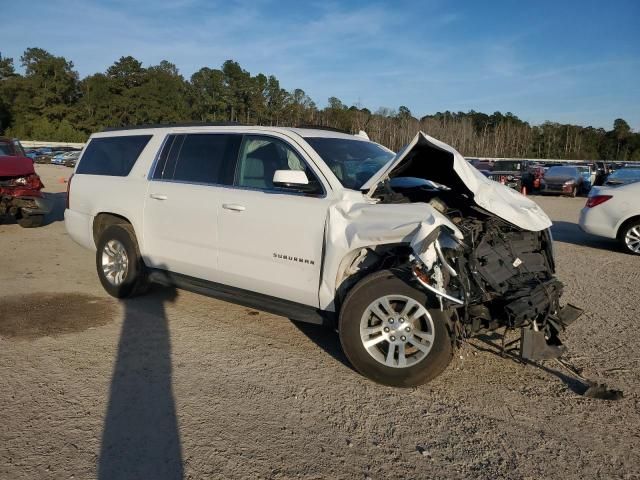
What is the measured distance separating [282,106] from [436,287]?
274 ft

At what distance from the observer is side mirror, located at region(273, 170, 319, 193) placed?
161 inches

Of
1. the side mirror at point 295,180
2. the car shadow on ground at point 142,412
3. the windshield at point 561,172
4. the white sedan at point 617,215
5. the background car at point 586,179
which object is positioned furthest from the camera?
the background car at point 586,179

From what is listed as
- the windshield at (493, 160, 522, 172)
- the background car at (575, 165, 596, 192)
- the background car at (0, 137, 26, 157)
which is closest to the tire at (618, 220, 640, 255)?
the background car at (0, 137, 26, 157)

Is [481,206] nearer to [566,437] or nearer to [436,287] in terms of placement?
[436,287]

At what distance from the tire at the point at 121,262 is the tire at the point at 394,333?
2.89 meters

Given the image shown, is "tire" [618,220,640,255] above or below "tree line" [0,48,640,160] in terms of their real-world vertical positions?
below

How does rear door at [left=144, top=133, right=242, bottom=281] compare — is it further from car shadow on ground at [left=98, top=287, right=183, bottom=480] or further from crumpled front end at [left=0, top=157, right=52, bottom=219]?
crumpled front end at [left=0, top=157, right=52, bottom=219]

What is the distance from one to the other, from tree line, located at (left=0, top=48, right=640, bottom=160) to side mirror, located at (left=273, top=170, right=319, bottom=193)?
75.1m

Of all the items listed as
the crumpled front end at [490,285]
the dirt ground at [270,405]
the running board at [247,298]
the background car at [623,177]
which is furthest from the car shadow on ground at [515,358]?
the background car at [623,177]

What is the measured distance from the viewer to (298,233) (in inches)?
165

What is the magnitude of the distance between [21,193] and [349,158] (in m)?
9.10

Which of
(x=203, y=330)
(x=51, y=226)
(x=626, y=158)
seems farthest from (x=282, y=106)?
(x=203, y=330)

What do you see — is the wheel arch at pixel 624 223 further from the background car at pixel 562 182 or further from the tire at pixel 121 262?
the background car at pixel 562 182

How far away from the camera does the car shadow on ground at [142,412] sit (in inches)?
112
